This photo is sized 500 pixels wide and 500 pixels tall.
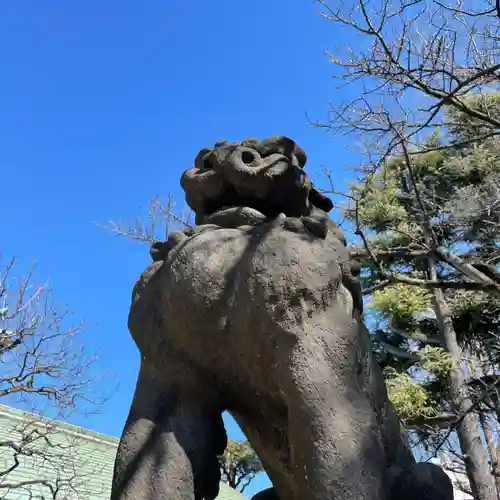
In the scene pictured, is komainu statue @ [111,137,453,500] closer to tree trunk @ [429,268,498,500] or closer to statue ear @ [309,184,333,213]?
statue ear @ [309,184,333,213]

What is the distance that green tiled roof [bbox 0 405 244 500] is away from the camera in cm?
967

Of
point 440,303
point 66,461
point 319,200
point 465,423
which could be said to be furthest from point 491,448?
point 319,200

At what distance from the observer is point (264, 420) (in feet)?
7.01

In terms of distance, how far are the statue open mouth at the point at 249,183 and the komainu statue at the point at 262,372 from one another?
2cm

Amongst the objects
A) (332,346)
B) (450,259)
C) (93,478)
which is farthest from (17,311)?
(332,346)

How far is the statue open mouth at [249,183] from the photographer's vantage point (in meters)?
2.41

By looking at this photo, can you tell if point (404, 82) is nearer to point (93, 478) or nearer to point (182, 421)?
point (182, 421)

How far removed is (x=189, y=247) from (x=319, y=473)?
93 centimetres

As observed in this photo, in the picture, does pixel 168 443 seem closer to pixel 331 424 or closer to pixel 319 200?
pixel 331 424

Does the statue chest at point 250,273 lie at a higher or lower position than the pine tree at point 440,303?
lower

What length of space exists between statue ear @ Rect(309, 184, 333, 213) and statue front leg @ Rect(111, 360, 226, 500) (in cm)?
101

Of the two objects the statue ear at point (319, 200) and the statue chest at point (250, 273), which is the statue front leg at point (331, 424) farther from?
the statue ear at point (319, 200)

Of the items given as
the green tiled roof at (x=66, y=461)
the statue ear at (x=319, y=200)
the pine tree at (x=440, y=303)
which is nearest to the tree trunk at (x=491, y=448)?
the pine tree at (x=440, y=303)

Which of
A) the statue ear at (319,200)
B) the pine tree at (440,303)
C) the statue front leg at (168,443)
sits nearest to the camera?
the statue front leg at (168,443)
